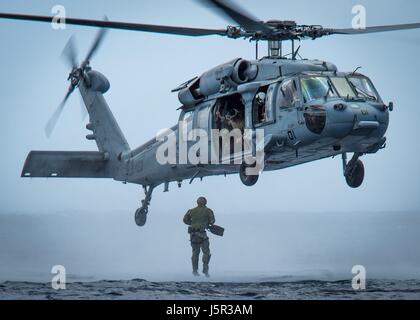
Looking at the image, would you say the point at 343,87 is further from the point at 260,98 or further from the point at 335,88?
the point at 260,98

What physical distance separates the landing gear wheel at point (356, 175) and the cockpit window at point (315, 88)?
59.8 inches

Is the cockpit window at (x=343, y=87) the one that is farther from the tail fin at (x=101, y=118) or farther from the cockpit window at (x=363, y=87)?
the tail fin at (x=101, y=118)

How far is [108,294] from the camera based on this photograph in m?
15.9

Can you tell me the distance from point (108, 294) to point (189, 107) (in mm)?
4142

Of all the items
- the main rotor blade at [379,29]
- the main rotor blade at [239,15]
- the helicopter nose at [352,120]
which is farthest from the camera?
the main rotor blade at [379,29]

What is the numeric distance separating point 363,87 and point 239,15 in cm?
231

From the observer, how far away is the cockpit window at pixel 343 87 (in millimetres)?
16797

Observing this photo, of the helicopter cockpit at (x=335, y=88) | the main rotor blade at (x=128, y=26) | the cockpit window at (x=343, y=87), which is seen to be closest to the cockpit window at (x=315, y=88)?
the helicopter cockpit at (x=335, y=88)

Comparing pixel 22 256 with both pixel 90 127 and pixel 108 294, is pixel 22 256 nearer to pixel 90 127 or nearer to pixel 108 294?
pixel 90 127

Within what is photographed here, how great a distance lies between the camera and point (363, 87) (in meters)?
17.1

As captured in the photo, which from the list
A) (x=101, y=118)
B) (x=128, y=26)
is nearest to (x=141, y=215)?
(x=101, y=118)

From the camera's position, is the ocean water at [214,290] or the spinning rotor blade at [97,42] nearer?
the ocean water at [214,290]

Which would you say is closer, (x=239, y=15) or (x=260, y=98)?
(x=239, y=15)
